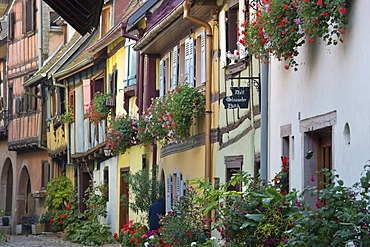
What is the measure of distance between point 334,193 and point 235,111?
7.85m

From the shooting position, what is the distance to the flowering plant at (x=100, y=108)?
89.2ft

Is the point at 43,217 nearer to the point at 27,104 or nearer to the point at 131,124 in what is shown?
the point at 27,104

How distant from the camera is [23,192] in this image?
1617 inches

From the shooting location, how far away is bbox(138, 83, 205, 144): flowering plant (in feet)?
57.0

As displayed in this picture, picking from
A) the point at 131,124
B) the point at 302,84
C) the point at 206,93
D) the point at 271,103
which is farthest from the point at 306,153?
the point at 131,124

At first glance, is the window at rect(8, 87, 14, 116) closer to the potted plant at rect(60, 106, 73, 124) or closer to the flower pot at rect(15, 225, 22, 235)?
the flower pot at rect(15, 225, 22, 235)

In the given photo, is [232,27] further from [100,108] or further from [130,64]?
[100,108]

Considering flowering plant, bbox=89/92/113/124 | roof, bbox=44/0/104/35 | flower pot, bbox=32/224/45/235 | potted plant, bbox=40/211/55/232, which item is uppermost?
roof, bbox=44/0/104/35

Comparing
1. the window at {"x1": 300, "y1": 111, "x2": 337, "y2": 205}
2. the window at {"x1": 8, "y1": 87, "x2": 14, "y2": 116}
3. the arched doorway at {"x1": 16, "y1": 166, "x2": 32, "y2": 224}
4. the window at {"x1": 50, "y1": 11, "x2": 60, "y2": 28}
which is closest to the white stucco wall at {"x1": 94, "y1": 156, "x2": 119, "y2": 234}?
the window at {"x1": 50, "y1": 11, "x2": 60, "y2": 28}

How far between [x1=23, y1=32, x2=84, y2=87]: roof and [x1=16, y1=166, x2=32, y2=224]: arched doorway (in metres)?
5.38

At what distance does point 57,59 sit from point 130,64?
34.1 feet

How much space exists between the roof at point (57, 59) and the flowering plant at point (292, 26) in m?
22.3

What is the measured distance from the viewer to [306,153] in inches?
402

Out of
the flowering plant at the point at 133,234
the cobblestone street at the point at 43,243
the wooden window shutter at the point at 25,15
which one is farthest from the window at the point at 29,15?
the flowering plant at the point at 133,234
